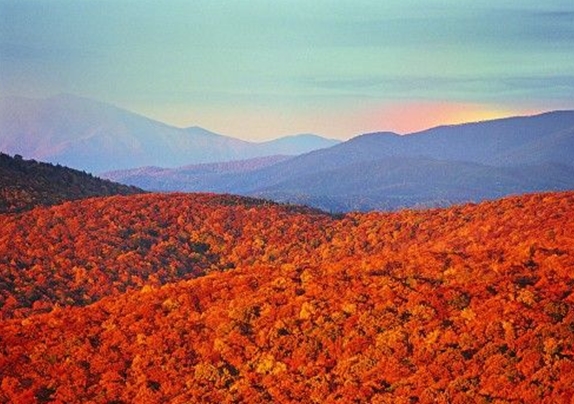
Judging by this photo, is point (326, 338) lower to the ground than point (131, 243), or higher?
lower

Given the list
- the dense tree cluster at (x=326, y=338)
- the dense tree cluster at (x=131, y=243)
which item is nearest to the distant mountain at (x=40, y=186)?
the dense tree cluster at (x=131, y=243)

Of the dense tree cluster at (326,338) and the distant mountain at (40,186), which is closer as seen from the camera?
the dense tree cluster at (326,338)

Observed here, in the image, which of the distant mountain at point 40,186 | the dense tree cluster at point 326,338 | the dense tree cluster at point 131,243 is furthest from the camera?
the distant mountain at point 40,186

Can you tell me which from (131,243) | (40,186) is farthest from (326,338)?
(40,186)

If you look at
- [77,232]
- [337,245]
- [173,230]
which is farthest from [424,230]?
[77,232]

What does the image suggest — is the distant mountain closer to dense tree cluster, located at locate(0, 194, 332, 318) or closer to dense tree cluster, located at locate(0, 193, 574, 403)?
dense tree cluster, located at locate(0, 194, 332, 318)

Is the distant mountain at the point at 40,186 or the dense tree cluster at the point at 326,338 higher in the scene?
the distant mountain at the point at 40,186

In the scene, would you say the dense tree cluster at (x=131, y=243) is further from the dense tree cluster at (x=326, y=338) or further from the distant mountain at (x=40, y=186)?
the dense tree cluster at (x=326, y=338)

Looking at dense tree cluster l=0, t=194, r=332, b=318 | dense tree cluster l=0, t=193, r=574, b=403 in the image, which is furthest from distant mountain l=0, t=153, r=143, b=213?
dense tree cluster l=0, t=193, r=574, b=403

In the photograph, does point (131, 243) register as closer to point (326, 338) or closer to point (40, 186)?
point (40, 186)

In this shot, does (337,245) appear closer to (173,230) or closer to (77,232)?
(173,230)
